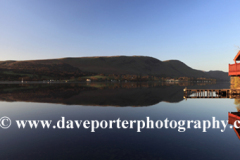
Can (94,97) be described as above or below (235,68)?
below

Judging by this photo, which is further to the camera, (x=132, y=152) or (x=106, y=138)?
(x=106, y=138)

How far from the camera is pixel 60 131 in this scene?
1689 centimetres

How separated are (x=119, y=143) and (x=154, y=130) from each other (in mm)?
5353

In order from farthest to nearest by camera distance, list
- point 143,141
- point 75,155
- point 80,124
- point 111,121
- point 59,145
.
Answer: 1. point 111,121
2. point 80,124
3. point 143,141
4. point 59,145
5. point 75,155

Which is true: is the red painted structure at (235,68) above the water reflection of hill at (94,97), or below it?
above

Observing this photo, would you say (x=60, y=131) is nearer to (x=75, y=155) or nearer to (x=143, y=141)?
(x=75, y=155)

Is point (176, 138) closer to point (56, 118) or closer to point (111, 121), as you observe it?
point (111, 121)

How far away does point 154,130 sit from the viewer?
17391mm

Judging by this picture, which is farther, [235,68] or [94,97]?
[94,97]

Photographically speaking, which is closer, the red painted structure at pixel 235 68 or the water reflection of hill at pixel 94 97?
the red painted structure at pixel 235 68

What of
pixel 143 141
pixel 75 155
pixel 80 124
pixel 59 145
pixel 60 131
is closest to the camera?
pixel 75 155

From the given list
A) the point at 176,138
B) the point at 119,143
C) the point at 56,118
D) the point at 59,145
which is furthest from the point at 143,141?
the point at 56,118

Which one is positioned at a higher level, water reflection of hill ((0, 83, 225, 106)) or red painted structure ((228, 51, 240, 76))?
red painted structure ((228, 51, 240, 76))

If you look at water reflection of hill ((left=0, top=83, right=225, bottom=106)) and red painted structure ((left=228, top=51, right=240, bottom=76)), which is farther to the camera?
water reflection of hill ((left=0, top=83, right=225, bottom=106))
